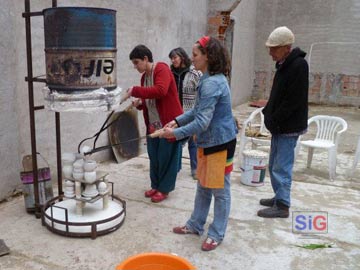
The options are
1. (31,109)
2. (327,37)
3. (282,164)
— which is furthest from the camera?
(327,37)

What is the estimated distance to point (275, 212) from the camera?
3.58 m

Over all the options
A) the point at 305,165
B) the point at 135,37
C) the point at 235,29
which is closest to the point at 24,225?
the point at 135,37

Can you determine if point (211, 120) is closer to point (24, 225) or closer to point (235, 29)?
point (24, 225)

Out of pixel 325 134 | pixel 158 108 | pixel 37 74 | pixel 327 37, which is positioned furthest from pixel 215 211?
pixel 327 37

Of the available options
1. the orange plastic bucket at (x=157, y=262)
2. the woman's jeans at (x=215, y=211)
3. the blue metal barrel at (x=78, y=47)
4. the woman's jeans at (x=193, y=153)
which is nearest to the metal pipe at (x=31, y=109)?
the blue metal barrel at (x=78, y=47)

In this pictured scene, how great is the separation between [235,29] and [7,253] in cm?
815

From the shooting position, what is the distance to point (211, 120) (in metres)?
2.73

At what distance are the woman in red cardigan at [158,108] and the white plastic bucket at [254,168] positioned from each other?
93 centimetres

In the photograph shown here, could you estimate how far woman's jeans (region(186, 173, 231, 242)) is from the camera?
9.48 ft

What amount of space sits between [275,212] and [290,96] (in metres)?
1.08

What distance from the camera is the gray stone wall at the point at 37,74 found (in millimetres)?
3486

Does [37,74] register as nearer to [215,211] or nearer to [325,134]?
[215,211]

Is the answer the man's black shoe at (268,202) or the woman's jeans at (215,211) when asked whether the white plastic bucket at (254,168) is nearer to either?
the man's black shoe at (268,202)

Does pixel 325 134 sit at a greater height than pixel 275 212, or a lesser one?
greater
